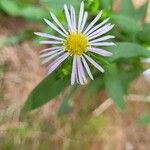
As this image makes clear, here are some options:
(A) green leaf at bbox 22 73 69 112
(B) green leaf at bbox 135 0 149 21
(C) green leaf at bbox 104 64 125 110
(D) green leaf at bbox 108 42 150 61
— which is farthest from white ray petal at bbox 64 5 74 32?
(B) green leaf at bbox 135 0 149 21

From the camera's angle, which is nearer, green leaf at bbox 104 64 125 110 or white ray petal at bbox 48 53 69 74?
white ray petal at bbox 48 53 69 74

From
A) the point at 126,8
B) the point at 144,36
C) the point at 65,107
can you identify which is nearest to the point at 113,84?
the point at 144,36

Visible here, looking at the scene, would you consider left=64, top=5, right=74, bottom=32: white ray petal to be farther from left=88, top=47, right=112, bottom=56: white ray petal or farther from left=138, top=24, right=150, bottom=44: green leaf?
left=138, top=24, right=150, bottom=44: green leaf

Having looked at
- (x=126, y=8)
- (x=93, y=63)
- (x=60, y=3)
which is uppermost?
(x=126, y=8)

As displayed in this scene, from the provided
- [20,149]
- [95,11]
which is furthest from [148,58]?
[20,149]

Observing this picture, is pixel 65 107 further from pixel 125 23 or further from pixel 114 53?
pixel 114 53

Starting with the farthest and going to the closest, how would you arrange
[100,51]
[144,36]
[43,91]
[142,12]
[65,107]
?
[65,107], [142,12], [144,36], [43,91], [100,51]

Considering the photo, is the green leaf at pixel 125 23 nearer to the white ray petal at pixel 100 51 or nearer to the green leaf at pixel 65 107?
the white ray petal at pixel 100 51

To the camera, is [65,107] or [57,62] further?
[65,107]
